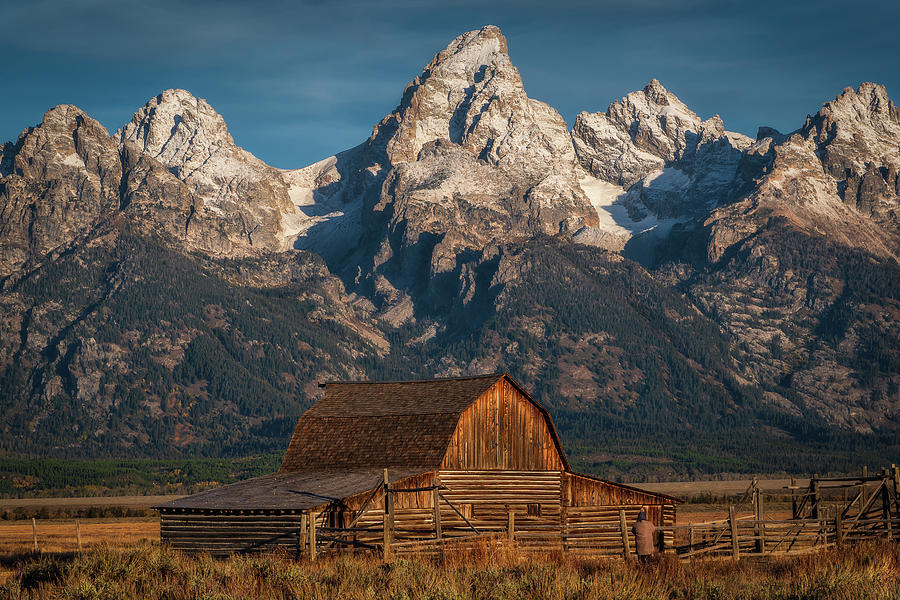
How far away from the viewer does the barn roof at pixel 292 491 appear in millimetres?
42969

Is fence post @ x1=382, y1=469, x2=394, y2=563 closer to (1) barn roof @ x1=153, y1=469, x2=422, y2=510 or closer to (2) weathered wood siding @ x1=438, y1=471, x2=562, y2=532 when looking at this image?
(1) barn roof @ x1=153, y1=469, x2=422, y2=510

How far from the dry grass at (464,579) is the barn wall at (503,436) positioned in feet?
56.0

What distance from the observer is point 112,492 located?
195500mm

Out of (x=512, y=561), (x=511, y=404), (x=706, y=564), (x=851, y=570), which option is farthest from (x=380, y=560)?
(x=511, y=404)

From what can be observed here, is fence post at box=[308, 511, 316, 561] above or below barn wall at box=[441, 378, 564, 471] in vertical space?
below

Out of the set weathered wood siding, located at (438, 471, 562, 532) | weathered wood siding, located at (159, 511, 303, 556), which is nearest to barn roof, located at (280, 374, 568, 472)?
weathered wood siding, located at (438, 471, 562, 532)

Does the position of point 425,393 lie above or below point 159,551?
above

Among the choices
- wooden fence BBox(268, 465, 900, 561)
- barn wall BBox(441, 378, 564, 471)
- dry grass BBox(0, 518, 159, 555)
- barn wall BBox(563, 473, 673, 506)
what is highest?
barn wall BBox(441, 378, 564, 471)

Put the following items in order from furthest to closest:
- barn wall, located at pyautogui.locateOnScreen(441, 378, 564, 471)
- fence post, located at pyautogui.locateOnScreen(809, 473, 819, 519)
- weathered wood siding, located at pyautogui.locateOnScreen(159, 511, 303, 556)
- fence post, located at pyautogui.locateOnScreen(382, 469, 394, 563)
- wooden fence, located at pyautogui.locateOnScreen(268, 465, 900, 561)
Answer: barn wall, located at pyautogui.locateOnScreen(441, 378, 564, 471) → fence post, located at pyautogui.locateOnScreen(809, 473, 819, 519) → weathered wood siding, located at pyautogui.locateOnScreen(159, 511, 303, 556) → wooden fence, located at pyautogui.locateOnScreen(268, 465, 900, 561) → fence post, located at pyautogui.locateOnScreen(382, 469, 394, 563)

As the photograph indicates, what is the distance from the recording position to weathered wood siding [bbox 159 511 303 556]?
42750mm

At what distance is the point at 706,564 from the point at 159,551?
53.5 feet

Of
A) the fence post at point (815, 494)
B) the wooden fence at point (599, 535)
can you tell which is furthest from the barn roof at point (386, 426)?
the fence post at point (815, 494)

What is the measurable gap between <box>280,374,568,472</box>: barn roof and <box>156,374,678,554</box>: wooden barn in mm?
58

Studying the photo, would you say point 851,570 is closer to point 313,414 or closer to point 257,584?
point 257,584
